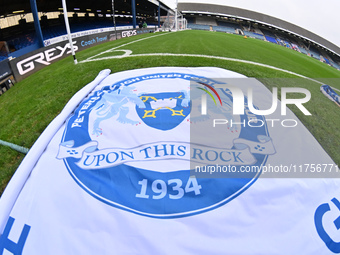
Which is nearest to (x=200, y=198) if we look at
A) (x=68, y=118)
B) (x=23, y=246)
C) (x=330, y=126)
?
(x=23, y=246)

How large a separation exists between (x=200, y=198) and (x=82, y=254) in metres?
1.23

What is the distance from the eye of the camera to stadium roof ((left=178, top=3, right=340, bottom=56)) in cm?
4399

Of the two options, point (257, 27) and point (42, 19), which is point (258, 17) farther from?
point (42, 19)

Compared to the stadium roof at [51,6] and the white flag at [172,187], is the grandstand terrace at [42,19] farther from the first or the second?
the white flag at [172,187]

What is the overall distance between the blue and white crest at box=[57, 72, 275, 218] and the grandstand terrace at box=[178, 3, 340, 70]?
1807 inches

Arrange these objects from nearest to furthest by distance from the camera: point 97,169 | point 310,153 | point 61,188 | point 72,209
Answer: point 72,209, point 61,188, point 97,169, point 310,153

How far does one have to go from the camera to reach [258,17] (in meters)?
46.6

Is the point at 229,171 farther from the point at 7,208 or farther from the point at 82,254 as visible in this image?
the point at 7,208

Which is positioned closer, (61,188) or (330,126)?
(61,188)

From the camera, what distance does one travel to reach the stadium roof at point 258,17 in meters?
44.0

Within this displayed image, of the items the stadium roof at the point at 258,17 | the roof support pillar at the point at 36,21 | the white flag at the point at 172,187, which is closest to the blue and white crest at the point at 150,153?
the white flag at the point at 172,187

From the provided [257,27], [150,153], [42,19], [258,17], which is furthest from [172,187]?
[258,17]

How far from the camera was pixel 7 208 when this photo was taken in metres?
2.06

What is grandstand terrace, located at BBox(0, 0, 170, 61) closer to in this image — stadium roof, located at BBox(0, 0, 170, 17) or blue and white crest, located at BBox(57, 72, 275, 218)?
stadium roof, located at BBox(0, 0, 170, 17)
